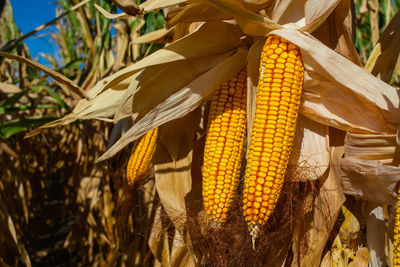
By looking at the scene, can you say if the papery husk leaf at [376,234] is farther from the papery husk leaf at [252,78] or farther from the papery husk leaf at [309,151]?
the papery husk leaf at [252,78]

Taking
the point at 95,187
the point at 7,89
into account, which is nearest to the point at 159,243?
the point at 95,187

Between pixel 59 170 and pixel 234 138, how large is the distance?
26.0 ft

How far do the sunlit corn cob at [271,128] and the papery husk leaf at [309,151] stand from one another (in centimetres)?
22

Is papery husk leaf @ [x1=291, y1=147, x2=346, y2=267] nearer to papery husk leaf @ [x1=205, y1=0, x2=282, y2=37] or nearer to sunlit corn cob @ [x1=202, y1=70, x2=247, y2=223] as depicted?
sunlit corn cob @ [x1=202, y1=70, x2=247, y2=223]

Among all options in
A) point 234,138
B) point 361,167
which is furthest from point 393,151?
point 234,138

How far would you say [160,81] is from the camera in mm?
1774

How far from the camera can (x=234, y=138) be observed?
5.44ft

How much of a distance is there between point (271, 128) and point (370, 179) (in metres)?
0.55

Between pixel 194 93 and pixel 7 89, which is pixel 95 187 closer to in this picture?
pixel 7 89

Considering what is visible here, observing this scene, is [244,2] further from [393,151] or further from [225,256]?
[225,256]

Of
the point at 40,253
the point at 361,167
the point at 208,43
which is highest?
the point at 208,43

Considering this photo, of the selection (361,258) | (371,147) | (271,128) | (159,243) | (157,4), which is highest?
(157,4)

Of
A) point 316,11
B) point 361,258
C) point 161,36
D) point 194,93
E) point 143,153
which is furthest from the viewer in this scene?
point 161,36

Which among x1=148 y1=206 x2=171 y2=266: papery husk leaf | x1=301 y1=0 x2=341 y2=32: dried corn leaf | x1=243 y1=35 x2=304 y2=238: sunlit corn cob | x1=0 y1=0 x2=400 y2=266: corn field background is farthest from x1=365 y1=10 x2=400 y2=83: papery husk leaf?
x1=148 y1=206 x2=171 y2=266: papery husk leaf
